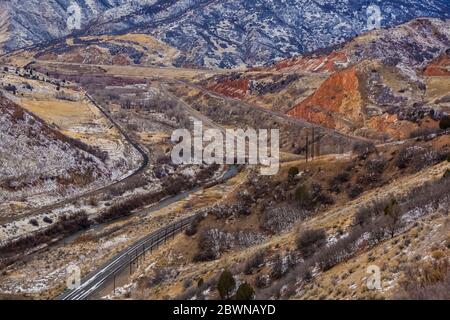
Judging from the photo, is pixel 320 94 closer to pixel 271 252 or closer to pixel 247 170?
pixel 247 170

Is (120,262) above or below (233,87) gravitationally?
below

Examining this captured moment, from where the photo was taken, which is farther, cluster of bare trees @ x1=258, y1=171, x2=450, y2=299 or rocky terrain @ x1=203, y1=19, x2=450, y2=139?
rocky terrain @ x1=203, y1=19, x2=450, y2=139

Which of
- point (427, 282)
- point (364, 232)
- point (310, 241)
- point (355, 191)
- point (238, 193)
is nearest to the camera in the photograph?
point (427, 282)

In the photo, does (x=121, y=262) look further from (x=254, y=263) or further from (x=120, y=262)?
(x=254, y=263)

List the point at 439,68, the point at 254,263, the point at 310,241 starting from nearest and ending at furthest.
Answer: the point at 254,263 < the point at 310,241 < the point at 439,68

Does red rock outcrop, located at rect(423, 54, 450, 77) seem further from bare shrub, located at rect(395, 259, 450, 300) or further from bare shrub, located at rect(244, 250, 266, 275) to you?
bare shrub, located at rect(395, 259, 450, 300)

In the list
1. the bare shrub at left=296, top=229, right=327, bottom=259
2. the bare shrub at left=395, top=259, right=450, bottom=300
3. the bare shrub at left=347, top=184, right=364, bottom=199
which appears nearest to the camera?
the bare shrub at left=395, top=259, right=450, bottom=300

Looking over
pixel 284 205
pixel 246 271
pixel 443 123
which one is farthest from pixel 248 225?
pixel 443 123

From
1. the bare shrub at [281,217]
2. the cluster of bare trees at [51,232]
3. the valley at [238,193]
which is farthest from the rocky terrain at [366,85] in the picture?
the cluster of bare trees at [51,232]

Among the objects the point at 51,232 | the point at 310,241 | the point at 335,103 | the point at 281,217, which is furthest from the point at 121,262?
the point at 335,103

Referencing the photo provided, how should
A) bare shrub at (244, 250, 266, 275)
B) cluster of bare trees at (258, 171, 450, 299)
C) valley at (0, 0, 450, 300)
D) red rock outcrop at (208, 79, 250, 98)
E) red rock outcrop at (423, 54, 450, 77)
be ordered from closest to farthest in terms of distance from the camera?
cluster of bare trees at (258, 171, 450, 299)
valley at (0, 0, 450, 300)
bare shrub at (244, 250, 266, 275)
red rock outcrop at (423, 54, 450, 77)
red rock outcrop at (208, 79, 250, 98)

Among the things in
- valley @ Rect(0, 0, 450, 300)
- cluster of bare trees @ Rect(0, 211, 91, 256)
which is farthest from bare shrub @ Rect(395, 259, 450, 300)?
cluster of bare trees @ Rect(0, 211, 91, 256)
